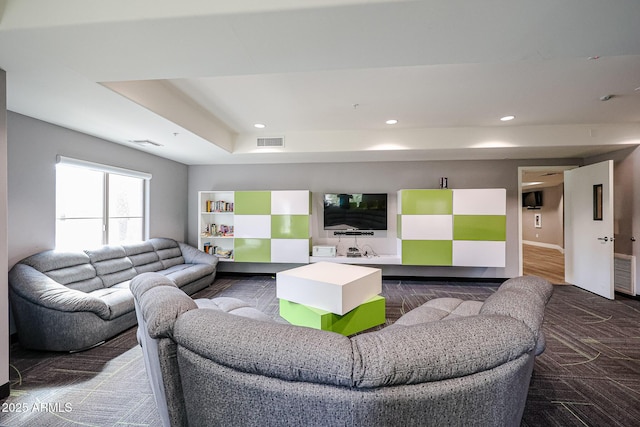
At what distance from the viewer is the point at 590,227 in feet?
13.3

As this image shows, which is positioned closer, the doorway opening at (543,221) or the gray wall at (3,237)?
the gray wall at (3,237)

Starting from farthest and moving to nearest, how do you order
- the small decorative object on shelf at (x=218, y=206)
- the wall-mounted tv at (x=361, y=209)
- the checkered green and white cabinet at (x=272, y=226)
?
the small decorative object on shelf at (x=218, y=206) → the wall-mounted tv at (x=361, y=209) → the checkered green and white cabinet at (x=272, y=226)

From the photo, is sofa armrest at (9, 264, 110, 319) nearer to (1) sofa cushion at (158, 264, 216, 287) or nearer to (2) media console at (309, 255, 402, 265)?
(1) sofa cushion at (158, 264, 216, 287)

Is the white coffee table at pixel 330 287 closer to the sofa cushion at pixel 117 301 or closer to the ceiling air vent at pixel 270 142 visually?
the sofa cushion at pixel 117 301

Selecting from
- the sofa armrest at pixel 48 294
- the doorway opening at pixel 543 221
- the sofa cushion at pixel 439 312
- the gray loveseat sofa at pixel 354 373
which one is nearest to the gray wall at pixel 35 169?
the sofa armrest at pixel 48 294

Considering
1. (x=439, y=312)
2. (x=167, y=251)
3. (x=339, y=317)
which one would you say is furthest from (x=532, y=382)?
(x=167, y=251)

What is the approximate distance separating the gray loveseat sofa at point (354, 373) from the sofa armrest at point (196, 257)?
3709 millimetres

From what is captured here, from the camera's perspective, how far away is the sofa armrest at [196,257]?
14.9ft

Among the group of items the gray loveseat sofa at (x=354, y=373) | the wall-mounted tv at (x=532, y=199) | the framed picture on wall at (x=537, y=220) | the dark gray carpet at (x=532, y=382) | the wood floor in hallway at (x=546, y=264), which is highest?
the wall-mounted tv at (x=532, y=199)

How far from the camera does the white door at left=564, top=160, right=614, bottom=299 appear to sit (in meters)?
3.72

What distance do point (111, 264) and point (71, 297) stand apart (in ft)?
3.62

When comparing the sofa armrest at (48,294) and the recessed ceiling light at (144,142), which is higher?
the recessed ceiling light at (144,142)

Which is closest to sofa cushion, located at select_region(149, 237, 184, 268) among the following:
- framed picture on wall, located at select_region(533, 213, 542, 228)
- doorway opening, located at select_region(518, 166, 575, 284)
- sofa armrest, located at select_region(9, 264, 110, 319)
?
sofa armrest, located at select_region(9, 264, 110, 319)

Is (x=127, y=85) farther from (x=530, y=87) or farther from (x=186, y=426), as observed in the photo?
(x=530, y=87)
